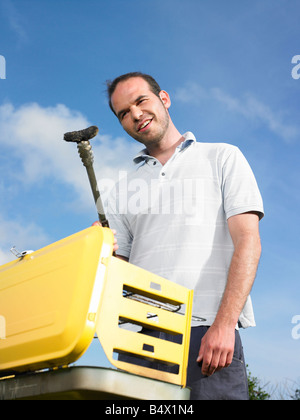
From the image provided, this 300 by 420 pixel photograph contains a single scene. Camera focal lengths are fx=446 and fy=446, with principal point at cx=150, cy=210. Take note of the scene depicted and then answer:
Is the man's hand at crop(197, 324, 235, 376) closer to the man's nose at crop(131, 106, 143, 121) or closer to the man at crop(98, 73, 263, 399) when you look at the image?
the man at crop(98, 73, 263, 399)

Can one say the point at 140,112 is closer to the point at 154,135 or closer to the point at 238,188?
the point at 154,135

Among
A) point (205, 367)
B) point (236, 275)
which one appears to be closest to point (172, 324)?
point (205, 367)

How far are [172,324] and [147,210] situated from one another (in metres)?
0.91

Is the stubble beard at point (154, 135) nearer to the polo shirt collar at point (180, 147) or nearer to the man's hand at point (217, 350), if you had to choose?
the polo shirt collar at point (180, 147)

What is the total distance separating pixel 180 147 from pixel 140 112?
1.18ft

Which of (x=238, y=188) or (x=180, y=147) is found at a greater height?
(x=180, y=147)

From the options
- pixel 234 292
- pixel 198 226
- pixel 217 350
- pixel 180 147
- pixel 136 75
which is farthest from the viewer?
pixel 136 75

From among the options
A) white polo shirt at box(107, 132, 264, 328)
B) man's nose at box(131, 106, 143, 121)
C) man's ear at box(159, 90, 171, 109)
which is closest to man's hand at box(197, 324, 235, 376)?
white polo shirt at box(107, 132, 264, 328)

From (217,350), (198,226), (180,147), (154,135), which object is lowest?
(217,350)

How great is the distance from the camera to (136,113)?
275cm

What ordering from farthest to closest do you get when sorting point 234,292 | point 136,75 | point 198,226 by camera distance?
point 136,75 → point 198,226 → point 234,292

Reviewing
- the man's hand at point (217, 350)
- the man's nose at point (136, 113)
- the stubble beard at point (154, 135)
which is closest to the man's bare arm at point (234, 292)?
the man's hand at point (217, 350)

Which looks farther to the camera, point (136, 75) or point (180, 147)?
point (136, 75)

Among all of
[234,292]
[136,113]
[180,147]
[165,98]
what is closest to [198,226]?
[234,292]
